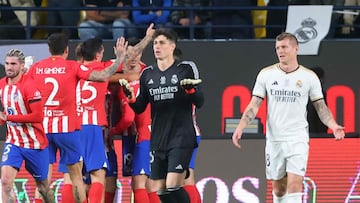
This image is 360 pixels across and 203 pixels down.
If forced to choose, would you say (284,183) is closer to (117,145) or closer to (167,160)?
(167,160)

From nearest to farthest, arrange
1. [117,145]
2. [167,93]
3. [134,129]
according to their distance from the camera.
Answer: [167,93] → [134,129] → [117,145]

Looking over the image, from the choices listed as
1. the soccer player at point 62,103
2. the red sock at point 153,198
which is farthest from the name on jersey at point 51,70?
the red sock at point 153,198

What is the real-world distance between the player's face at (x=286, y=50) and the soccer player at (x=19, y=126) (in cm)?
292

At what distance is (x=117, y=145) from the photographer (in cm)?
1783

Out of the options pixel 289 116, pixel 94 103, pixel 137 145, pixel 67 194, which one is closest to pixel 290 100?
pixel 289 116

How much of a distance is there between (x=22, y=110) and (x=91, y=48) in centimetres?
123

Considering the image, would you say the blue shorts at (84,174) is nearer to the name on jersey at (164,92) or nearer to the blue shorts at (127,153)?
the blue shorts at (127,153)

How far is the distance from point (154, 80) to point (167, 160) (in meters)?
0.93

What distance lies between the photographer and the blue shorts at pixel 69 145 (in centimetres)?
1584

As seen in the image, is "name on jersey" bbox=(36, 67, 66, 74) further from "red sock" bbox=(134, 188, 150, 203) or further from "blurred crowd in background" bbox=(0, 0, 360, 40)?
"blurred crowd in background" bbox=(0, 0, 360, 40)

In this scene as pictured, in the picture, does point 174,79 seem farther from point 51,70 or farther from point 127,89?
point 51,70

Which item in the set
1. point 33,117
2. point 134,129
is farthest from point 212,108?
point 33,117

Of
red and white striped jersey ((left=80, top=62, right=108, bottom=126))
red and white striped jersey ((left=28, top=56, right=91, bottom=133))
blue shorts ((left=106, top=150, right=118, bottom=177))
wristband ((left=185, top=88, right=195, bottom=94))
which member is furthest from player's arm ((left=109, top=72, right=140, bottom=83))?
wristband ((left=185, top=88, right=195, bottom=94))

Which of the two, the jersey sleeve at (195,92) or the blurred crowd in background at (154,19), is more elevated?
the blurred crowd in background at (154,19)
